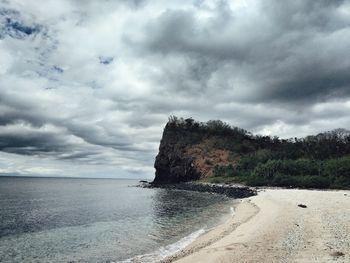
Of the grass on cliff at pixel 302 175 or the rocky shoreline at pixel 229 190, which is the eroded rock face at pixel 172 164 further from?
the rocky shoreline at pixel 229 190

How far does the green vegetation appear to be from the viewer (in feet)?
276

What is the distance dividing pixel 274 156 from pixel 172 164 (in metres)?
48.8

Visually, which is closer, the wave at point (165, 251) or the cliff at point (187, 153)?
the wave at point (165, 251)

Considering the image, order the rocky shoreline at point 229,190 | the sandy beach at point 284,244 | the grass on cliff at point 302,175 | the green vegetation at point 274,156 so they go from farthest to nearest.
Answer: the green vegetation at point 274,156, the grass on cliff at point 302,175, the rocky shoreline at point 229,190, the sandy beach at point 284,244

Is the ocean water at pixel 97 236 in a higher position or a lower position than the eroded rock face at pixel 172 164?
lower

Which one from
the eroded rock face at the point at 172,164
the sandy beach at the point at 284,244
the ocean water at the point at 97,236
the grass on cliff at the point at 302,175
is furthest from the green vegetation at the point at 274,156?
the sandy beach at the point at 284,244

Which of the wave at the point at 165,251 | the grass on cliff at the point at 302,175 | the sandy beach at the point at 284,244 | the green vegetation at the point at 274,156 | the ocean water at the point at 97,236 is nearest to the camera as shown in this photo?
the sandy beach at the point at 284,244

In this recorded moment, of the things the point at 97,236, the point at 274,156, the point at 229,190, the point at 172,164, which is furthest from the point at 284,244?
the point at 172,164

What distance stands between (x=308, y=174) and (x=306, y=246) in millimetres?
79787

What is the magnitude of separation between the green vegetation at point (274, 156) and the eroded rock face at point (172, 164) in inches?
145

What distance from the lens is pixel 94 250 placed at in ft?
81.6

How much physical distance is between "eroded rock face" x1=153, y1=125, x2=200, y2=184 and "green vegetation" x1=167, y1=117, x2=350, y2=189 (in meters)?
3.68

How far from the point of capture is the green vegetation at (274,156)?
276ft

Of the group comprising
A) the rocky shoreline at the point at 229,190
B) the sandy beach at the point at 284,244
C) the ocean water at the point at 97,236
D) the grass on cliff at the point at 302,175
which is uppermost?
the grass on cliff at the point at 302,175
